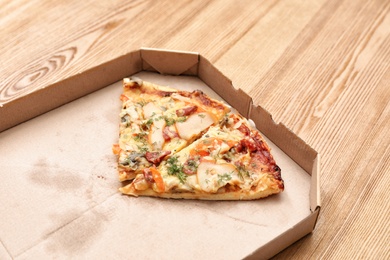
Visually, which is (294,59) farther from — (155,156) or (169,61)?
(155,156)

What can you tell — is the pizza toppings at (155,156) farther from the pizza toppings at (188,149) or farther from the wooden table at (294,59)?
the wooden table at (294,59)

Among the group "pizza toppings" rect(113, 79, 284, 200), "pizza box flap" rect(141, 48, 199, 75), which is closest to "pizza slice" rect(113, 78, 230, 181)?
"pizza toppings" rect(113, 79, 284, 200)

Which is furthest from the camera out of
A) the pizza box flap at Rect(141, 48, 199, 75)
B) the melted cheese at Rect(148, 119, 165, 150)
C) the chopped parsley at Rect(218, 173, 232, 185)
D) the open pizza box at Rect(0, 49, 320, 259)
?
the pizza box flap at Rect(141, 48, 199, 75)

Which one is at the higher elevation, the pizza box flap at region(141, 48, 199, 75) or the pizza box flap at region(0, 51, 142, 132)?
the pizza box flap at region(0, 51, 142, 132)

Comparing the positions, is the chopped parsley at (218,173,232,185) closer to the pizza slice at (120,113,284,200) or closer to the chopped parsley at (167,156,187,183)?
the pizza slice at (120,113,284,200)

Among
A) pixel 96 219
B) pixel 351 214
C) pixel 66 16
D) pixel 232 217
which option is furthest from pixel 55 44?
pixel 351 214

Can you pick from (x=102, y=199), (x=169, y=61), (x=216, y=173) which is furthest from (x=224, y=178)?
(x=169, y=61)
